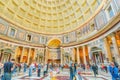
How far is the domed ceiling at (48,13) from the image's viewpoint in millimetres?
20875

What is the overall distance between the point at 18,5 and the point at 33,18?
556cm

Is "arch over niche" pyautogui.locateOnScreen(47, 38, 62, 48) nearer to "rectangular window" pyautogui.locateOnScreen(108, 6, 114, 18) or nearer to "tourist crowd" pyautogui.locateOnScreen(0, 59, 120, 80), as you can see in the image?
"tourist crowd" pyautogui.locateOnScreen(0, 59, 120, 80)

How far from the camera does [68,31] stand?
26.9 metres

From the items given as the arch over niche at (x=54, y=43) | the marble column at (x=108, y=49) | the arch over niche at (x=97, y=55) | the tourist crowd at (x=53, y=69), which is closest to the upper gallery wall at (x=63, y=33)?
the arch over niche at (x=54, y=43)

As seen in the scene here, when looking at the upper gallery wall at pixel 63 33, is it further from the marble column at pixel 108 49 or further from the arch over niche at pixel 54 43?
the marble column at pixel 108 49

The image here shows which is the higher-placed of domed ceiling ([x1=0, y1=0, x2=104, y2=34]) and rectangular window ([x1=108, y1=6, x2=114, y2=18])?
domed ceiling ([x1=0, y1=0, x2=104, y2=34])

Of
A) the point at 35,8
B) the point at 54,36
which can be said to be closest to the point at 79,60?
the point at 54,36

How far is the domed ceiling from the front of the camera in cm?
2088

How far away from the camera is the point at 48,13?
29859 millimetres

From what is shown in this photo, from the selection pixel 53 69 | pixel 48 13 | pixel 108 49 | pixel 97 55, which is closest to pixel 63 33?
pixel 48 13

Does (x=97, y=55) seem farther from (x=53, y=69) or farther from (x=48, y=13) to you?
(x=48, y=13)

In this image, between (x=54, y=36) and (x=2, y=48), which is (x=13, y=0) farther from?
(x=54, y=36)

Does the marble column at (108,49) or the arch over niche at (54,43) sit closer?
the marble column at (108,49)

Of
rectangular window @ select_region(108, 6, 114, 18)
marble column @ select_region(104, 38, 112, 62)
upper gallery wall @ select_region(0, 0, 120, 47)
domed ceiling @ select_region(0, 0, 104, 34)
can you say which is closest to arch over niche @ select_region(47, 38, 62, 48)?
upper gallery wall @ select_region(0, 0, 120, 47)
